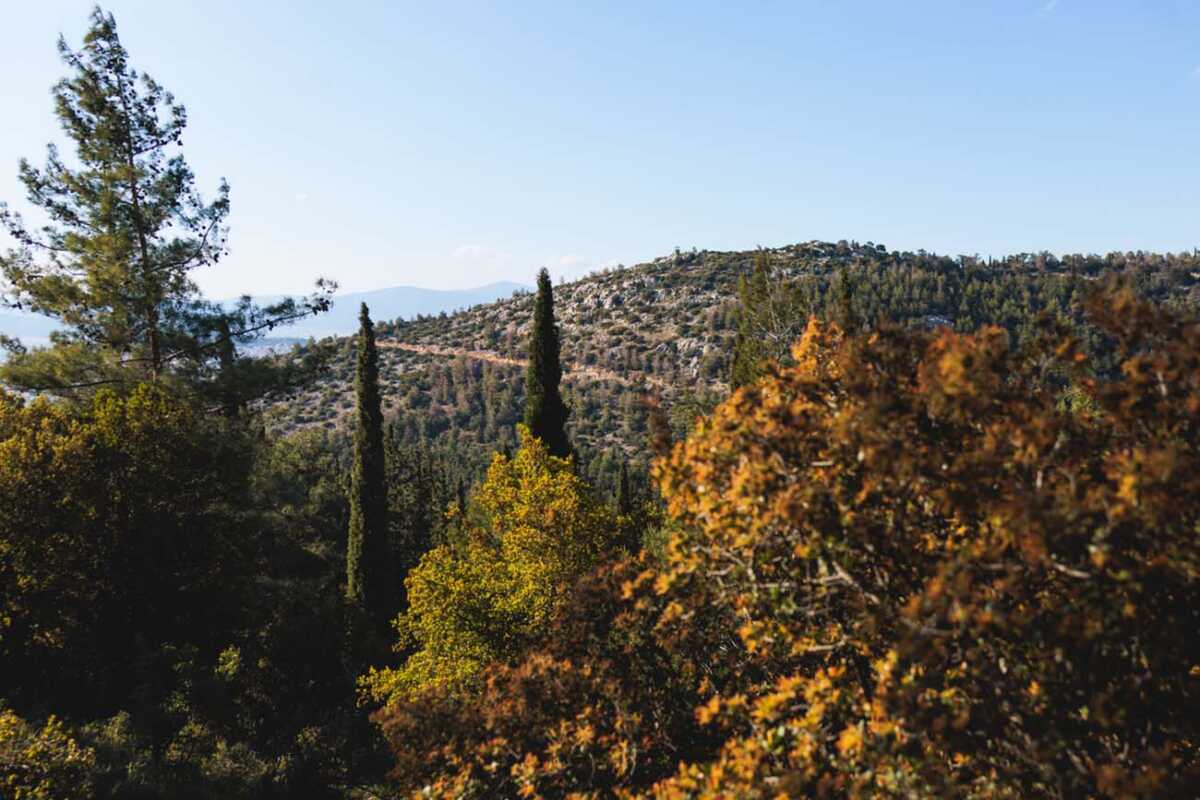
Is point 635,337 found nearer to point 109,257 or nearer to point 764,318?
point 764,318

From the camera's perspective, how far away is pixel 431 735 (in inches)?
317

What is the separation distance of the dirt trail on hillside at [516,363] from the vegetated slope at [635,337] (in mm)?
463

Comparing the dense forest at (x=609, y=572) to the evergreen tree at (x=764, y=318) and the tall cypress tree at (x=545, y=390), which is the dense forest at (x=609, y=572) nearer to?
the tall cypress tree at (x=545, y=390)

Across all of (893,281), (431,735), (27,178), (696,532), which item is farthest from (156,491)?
(893,281)

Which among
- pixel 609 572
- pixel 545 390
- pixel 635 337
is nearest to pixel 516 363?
pixel 635 337

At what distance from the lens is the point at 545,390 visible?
97.2ft

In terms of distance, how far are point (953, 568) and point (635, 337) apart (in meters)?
163

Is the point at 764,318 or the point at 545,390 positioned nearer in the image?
the point at 545,390

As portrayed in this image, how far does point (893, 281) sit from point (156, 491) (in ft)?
545

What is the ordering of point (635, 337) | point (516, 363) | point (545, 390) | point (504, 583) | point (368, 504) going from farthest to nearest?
point (635, 337), point (516, 363), point (368, 504), point (545, 390), point (504, 583)

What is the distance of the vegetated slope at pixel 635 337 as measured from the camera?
134m

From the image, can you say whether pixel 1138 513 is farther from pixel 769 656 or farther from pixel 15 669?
pixel 15 669

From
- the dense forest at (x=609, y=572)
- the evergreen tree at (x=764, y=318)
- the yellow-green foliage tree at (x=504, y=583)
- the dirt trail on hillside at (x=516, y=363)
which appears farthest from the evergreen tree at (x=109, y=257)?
the dirt trail on hillside at (x=516, y=363)

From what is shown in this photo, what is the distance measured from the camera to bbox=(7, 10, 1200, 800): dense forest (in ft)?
16.8
